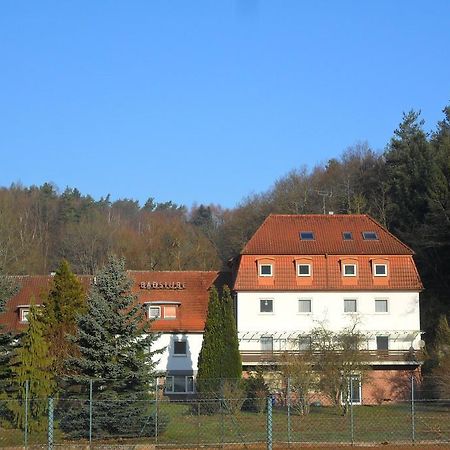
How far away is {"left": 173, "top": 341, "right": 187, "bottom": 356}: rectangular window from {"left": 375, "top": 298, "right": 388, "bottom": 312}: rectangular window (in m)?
11.0

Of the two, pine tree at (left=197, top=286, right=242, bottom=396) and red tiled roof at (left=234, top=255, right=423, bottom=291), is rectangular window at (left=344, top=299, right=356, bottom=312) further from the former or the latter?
pine tree at (left=197, top=286, right=242, bottom=396)

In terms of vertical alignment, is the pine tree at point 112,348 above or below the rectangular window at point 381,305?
below

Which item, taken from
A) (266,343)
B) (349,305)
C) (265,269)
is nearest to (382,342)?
(349,305)

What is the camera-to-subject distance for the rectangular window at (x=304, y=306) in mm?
47594

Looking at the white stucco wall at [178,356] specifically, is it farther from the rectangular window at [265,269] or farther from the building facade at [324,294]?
the rectangular window at [265,269]

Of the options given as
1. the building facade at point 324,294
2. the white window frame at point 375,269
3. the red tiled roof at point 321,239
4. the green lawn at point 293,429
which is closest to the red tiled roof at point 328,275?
the building facade at point 324,294

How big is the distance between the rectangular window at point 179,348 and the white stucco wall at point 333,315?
3192 millimetres

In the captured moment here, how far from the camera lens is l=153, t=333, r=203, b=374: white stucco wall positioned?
46.3 m

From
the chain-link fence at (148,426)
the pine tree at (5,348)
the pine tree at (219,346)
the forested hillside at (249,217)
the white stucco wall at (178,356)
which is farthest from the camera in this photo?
the forested hillside at (249,217)

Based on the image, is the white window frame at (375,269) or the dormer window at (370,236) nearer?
the white window frame at (375,269)

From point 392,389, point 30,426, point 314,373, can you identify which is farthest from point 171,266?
point 30,426

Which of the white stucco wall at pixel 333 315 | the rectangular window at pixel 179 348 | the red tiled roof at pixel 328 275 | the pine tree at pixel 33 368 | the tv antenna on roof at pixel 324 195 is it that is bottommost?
the pine tree at pixel 33 368

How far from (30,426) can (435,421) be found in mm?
12477

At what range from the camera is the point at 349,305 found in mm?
47781
